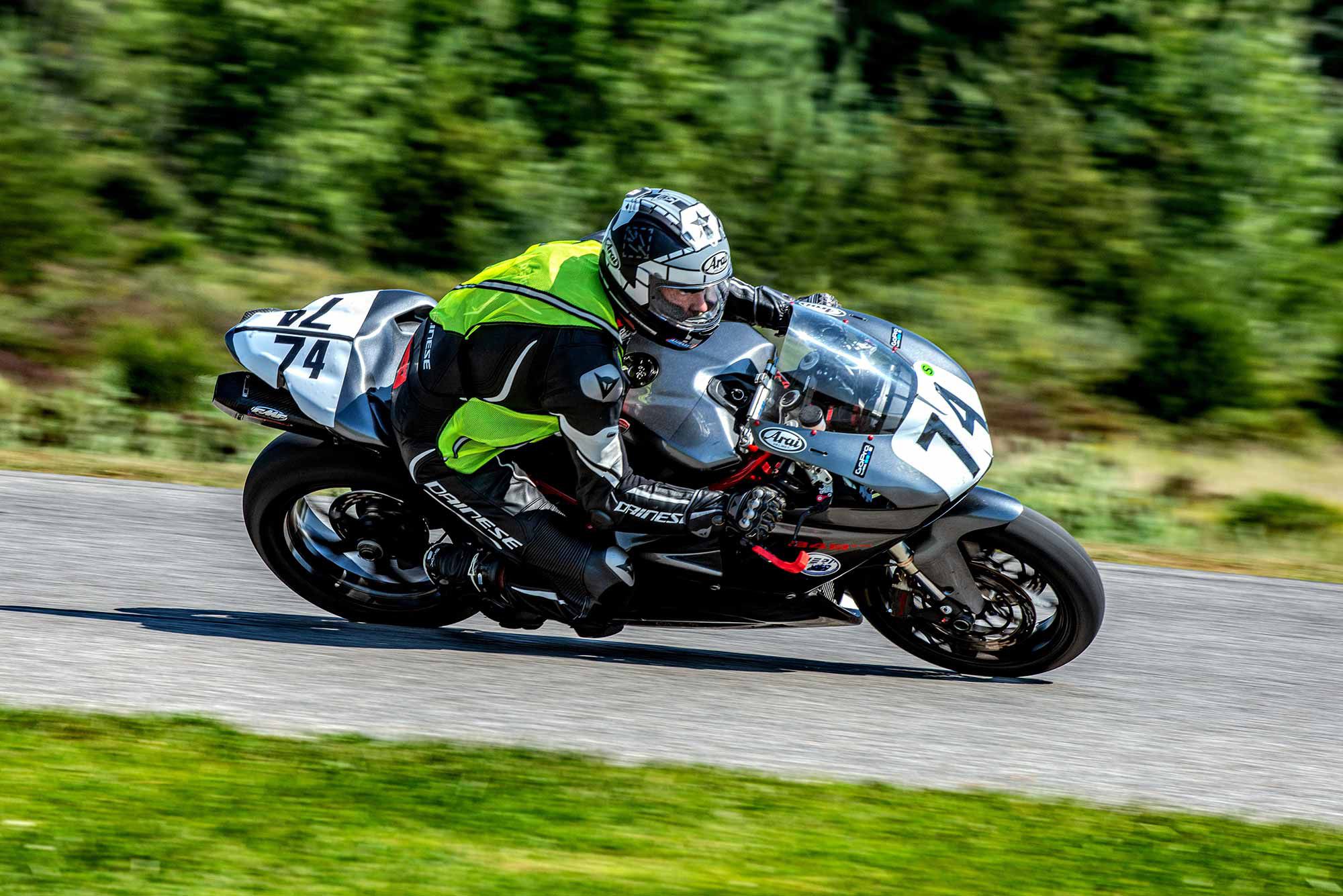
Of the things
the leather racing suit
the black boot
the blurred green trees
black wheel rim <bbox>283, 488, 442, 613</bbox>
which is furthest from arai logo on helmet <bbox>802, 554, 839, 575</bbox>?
the blurred green trees

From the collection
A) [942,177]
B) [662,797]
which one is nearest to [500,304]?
[662,797]

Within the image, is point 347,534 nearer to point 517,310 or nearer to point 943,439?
point 517,310

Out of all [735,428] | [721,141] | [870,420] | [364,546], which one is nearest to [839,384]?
[870,420]

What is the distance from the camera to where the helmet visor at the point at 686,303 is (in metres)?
4.64

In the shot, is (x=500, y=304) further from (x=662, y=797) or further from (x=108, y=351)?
(x=108, y=351)

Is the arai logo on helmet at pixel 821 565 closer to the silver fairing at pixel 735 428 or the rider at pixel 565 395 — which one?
the silver fairing at pixel 735 428

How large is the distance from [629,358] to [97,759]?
2047 millimetres

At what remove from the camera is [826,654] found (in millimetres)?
5598

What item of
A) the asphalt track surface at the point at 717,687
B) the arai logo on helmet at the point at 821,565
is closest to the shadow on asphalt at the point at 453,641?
the asphalt track surface at the point at 717,687

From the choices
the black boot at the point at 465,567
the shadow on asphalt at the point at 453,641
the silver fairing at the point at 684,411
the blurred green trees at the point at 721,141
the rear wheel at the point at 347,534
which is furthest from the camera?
the blurred green trees at the point at 721,141

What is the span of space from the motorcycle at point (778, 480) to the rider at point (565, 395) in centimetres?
12

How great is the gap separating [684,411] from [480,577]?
3.10ft

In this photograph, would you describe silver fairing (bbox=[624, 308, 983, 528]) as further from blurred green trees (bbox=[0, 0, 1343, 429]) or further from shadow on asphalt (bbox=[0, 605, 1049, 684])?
blurred green trees (bbox=[0, 0, 1343, 429])

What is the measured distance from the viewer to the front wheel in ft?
16.0
